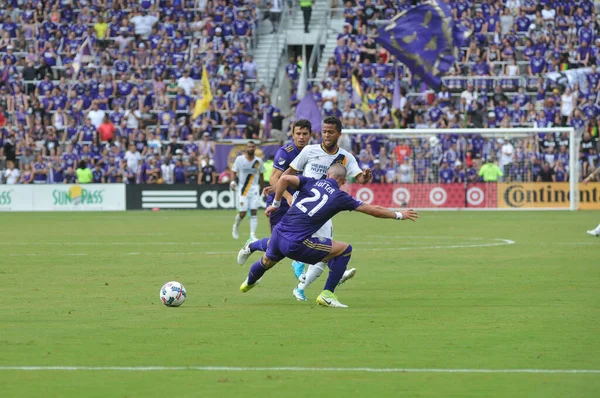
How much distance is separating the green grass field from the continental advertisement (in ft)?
54.7

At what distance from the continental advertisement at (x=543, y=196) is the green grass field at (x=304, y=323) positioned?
16.7m

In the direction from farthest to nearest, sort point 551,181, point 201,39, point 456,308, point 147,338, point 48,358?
point 201,39 → point 551,181 → point 456,308 → point 147,338 → point 48,358

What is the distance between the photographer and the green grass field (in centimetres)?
881

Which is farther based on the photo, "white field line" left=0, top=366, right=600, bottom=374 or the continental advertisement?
the continental advertisement

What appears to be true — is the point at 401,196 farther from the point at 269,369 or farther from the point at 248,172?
the point at 269,369

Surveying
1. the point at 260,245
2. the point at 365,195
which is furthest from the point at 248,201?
the point at 365,195

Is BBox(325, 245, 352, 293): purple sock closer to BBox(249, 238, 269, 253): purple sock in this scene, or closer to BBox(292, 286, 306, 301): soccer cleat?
BBox(292, 286, 306, 301): soccer cleat

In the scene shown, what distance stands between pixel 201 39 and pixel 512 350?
4042 cm

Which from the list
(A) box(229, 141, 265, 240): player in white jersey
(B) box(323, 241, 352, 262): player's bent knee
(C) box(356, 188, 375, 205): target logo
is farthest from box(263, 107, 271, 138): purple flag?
(B) box(323, 241, 352, 262): player's bent knee

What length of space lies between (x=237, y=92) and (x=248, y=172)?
59.2 feet

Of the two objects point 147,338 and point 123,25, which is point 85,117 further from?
point 147,338

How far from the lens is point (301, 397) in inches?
326

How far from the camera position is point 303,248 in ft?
44.9

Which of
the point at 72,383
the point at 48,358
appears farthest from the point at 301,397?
the point at 48,358
